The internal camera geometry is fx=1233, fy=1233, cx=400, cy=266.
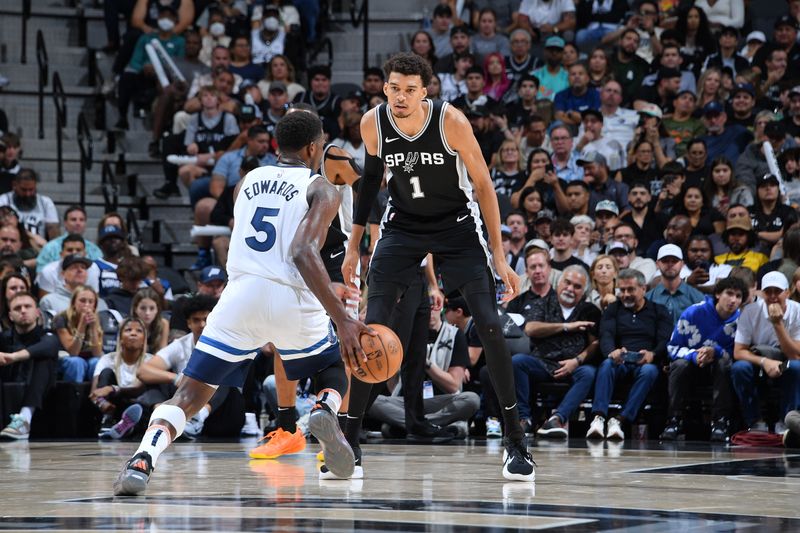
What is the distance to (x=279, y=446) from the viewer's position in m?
7.55

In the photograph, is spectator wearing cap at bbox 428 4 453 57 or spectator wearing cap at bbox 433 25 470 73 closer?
spectator wearing cap at bbox 433 25 470 73

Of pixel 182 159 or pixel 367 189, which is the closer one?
pixel 367 189

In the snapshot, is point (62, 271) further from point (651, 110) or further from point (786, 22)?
point (786, 22)

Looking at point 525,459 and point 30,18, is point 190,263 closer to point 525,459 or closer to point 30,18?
point 30,18

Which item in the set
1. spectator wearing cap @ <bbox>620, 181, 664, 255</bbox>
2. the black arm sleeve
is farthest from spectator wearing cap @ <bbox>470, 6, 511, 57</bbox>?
the black arm sleeve

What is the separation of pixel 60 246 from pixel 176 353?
8.17 ft

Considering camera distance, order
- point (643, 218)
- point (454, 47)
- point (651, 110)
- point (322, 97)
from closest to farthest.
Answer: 1. point (643, 218)
2. point (651, 110)
3. point (322, 97)
4. point (454, 47)

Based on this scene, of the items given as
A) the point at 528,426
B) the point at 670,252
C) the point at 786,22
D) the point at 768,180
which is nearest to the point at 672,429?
the point at 528,426

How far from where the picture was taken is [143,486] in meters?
5.05

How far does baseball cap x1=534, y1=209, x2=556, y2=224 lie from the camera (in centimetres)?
1200

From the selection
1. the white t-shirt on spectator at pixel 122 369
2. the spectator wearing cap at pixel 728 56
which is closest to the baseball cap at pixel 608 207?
the spectator wearing cap at pixel 728 56

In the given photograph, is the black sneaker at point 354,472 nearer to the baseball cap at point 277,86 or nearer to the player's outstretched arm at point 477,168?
the player's outstretched arm at point 477,168

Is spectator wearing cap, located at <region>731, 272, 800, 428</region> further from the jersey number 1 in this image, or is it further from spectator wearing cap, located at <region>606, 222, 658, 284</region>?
the jersey number 1

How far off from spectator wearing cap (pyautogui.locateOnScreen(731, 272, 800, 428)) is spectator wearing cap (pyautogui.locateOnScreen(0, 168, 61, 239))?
24.2 feet
